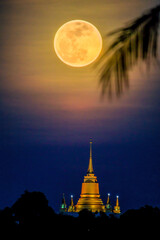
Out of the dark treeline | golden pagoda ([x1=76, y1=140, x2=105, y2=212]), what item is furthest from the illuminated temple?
the dark treeline

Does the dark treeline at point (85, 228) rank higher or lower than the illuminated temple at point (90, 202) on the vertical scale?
lower

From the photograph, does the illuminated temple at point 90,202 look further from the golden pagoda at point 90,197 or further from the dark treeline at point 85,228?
the dark treeline at point 85,228

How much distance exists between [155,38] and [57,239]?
38.1m

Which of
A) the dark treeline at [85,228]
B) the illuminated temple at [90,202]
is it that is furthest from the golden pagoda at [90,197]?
the dark treeline at [85,228]

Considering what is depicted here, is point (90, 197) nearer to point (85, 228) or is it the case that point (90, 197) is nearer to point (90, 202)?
point (90, 202)

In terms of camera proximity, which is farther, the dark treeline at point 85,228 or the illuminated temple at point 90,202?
the illuminated temple at point 90,202

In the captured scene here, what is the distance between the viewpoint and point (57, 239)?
40844 millimetres

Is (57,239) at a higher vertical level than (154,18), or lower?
higher

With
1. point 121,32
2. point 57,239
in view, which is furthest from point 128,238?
point 121,32

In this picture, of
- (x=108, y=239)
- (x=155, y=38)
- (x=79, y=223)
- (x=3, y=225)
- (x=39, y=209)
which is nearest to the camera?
(x=155, y=38)

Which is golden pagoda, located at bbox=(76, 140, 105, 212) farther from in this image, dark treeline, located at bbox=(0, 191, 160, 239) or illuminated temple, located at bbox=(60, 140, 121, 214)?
dark treeline, located at bbox=(0, 191, 160, 239)

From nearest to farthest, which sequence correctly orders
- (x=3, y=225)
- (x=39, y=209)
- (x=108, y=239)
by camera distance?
(x=108, y=239), (x=3, y=225), (x=39, y=209)

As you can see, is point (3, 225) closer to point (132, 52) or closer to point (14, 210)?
point (14, 210)

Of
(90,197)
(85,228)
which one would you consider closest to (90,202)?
(90,197)
